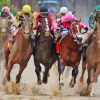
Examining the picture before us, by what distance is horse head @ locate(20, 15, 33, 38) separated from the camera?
16.0 meters

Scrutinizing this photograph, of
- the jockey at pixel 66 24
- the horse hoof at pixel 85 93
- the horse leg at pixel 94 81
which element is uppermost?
the jockey at pixel 66 24

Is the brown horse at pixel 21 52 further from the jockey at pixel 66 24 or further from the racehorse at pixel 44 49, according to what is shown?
the jockey at pixel 66 24

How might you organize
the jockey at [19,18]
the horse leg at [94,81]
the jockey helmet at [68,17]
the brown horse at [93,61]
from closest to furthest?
1. the horse leg at [94,81]
2. the brown horse at [93,61]
3. the jockey at [19,18]
4. the jockey helmet at [68,17]

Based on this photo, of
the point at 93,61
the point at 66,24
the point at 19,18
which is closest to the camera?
the point at 93,61

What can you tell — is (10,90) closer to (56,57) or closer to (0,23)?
(56,57)

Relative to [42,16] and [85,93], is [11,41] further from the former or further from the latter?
[85,93]

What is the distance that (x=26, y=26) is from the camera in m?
16.0

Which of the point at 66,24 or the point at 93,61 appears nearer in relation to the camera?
the point at 93,61

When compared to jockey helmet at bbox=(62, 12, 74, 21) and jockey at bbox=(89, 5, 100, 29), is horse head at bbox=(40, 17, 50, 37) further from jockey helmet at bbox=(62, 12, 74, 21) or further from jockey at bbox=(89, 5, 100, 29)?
jockey at bbox=(89, 5, 100, 29)

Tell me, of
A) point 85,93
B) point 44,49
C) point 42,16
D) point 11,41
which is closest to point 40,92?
point 85,93

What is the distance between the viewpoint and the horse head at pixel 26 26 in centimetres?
1604

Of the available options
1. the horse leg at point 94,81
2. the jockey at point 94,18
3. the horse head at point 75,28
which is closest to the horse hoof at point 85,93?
the horse leg at point 94,81

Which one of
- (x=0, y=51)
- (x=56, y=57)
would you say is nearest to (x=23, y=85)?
(x=56, y=57)

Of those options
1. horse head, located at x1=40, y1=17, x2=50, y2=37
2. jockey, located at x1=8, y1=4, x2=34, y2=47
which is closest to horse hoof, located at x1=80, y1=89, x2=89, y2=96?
horse head, located at x1=40, y1=17, x2=50, y2=37
